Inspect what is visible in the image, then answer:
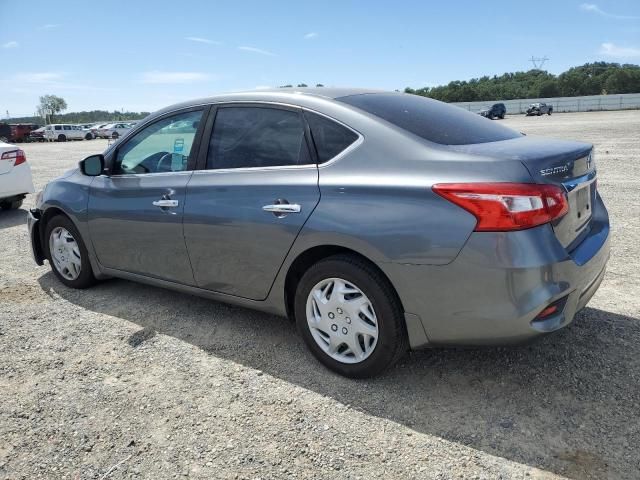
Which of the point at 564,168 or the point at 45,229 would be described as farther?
the point at 45,229

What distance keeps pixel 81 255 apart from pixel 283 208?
2.39 metres

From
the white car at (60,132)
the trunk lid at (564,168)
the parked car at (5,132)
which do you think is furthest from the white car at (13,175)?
the parked car at (5,132)

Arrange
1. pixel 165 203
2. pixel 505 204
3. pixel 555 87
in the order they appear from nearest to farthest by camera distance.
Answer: pixel 505 204 → pixel 165 203 → pixel 555 87

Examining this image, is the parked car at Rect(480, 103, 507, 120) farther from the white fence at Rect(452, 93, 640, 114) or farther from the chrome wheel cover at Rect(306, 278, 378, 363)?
the chrome wheel cover at Rect(306, 278, 378, 363)

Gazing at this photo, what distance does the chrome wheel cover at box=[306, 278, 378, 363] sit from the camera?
2.89 m

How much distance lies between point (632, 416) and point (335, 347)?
1.54m

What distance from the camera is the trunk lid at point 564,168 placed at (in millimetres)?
2566

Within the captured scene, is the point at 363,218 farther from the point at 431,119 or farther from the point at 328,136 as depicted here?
the point at 431,119

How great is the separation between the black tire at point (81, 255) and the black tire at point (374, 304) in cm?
241

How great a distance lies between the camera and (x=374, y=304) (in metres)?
2.80

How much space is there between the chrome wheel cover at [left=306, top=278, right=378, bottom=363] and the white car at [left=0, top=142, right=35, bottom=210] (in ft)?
24.7

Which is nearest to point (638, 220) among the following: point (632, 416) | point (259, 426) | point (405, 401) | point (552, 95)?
point (632, 416)

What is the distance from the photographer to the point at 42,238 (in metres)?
4.90

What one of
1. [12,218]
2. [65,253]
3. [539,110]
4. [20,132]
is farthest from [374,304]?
[539,110]
